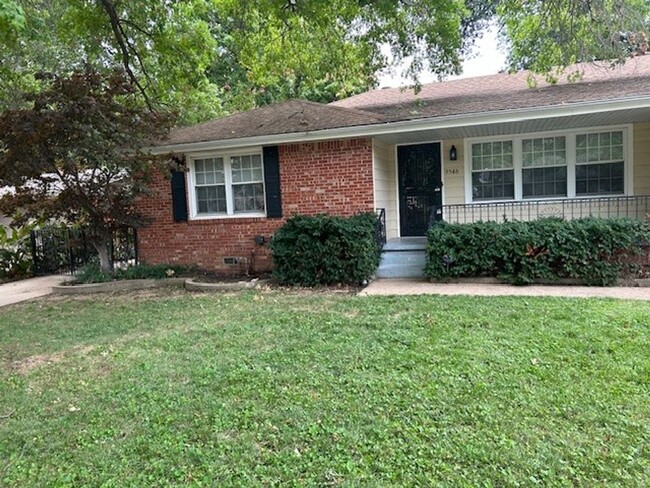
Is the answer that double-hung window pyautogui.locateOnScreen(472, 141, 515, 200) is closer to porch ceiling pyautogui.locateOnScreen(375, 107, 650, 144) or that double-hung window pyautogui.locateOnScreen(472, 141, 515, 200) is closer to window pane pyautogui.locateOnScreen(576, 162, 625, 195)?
porch ceiling pyautogui.locateOnScreen(375, 107, 650, 144)

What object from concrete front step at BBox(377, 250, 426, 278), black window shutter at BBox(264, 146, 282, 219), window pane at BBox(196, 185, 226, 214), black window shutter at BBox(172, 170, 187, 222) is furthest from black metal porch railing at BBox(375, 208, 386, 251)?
black window shutter at BBox(172, 170, 187, 222)

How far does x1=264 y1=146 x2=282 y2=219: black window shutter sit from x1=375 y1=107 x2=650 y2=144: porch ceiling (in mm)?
2094

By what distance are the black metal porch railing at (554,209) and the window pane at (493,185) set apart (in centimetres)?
29

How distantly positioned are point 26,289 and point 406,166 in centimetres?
858

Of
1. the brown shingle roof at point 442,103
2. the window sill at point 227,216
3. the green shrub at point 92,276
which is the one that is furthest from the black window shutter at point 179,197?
the green shrub at point 92,276

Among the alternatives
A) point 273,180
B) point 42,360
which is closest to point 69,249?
point 273,180

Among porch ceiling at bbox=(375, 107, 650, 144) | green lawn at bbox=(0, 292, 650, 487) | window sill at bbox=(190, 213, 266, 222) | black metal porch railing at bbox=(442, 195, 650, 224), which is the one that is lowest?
green lawn at bbox=(0, 292, 650, 487)

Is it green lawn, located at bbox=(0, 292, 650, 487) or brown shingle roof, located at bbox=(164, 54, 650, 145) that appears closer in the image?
green lawn, located at bbox=(0, 292, 650, 487)

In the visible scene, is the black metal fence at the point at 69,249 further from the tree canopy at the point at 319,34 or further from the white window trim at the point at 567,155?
the white window trim at the point at 567,155

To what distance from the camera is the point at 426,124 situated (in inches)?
324

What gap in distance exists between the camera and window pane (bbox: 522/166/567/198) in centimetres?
919

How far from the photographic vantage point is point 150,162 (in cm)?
896

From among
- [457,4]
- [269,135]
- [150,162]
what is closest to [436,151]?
[457,4]

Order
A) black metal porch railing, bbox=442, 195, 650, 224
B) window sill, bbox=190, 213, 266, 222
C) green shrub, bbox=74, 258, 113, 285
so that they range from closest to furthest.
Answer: black metal porch railing, bbox=442, 195, 650, 224
green shrub, bbox=74, 258, 113, 285
window sill, bbox=190, 213, 266, 222
